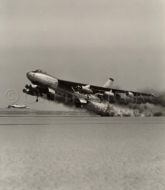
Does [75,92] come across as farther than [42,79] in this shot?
Yes

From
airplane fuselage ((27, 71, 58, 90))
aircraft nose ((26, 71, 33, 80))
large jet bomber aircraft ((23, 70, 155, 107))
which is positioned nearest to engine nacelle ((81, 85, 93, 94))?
large jet bomber aircraft ((23, 70, 155, 107))

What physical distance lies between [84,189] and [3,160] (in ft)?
18.7

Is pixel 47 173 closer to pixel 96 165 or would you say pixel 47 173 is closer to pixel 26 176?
pixel 26 176

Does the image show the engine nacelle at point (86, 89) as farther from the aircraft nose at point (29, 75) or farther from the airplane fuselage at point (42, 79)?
the aircraft nose at point (29, 75)

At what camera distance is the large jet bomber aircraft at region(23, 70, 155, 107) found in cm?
8044

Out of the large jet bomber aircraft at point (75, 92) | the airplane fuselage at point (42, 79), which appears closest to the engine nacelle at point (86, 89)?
the large jet bomber aircraft at point (75, 92)

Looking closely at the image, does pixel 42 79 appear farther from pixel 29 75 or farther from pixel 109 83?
pixel 109 83

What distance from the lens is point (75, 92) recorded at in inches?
3536

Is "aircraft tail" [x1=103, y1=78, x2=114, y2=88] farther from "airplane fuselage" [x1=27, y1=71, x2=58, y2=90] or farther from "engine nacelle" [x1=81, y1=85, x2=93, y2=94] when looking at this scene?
"airplane fuselage" [x1=27, y1=71, x2=58, y2=90]

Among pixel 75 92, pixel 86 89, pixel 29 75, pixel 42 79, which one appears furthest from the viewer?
pixel 86 89

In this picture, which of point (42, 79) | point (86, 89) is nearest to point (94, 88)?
point (86, 89)

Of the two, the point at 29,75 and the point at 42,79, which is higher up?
the point at 29,75

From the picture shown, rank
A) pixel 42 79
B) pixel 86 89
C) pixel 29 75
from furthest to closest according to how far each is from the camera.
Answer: pixel 86 89
pixel 29 75
pixel 42 79

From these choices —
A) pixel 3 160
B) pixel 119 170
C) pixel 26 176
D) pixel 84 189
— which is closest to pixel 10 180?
pixel 26 176
